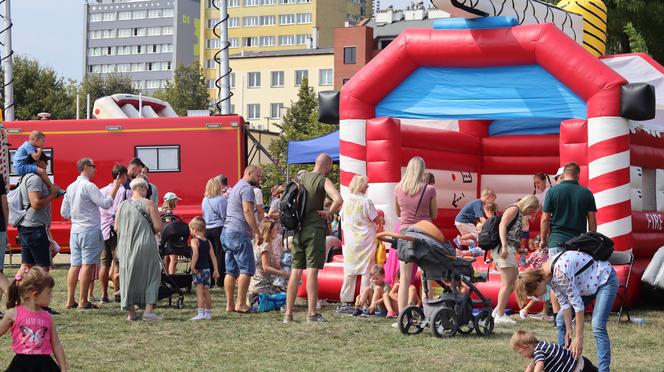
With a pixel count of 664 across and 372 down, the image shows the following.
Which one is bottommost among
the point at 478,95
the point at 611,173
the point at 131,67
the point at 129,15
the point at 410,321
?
the point at 410,321

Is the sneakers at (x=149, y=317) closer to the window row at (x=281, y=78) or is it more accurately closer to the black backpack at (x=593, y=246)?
the black backpack at (x=593, y=246)

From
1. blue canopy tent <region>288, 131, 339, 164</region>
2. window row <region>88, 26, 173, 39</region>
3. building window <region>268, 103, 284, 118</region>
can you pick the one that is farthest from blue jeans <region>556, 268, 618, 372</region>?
window row <region>88, 26, 173, 39</region>

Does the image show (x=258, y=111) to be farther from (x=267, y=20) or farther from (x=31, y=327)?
(x=31, y=327)

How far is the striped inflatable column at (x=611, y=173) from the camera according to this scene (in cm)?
1177

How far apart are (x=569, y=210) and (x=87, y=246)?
4941 millimetres

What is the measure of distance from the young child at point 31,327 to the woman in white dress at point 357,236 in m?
5.76

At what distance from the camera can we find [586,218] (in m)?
10.5

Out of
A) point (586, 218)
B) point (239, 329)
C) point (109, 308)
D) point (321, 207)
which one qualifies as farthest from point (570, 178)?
point (109, 308)

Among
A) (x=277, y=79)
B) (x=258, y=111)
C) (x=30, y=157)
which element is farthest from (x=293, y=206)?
(x=258, y=111)

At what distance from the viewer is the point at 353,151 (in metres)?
12.9

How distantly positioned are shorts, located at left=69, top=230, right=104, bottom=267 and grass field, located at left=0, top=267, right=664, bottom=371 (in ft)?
1.86

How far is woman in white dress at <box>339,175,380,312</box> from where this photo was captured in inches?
462

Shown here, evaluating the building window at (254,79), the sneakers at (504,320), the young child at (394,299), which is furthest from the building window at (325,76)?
the sneakers at (504,320)

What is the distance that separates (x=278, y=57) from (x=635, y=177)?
75.9 metres
